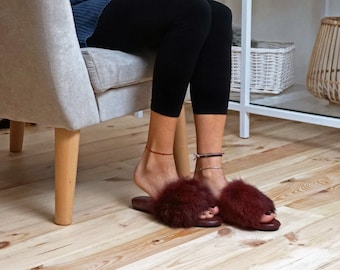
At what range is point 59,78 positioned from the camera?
138 centimetres

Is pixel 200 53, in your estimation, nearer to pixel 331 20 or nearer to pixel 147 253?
pixel 147 253

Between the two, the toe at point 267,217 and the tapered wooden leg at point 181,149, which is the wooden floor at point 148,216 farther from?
the tapered wooden leg at point 181,149

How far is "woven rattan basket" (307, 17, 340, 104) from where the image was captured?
226 centimetres

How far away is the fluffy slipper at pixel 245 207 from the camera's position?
1397 millimetres

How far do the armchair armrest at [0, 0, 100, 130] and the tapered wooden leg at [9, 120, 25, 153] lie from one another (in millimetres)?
647

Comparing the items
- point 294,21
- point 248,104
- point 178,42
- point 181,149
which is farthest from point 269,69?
point 178,42

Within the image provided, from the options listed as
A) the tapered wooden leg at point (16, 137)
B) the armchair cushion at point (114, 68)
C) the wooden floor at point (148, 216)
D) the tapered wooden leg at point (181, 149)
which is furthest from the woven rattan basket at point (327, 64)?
the tapered wooden leg at point (16, 137)

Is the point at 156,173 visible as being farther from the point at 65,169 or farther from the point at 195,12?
the point at 195,12

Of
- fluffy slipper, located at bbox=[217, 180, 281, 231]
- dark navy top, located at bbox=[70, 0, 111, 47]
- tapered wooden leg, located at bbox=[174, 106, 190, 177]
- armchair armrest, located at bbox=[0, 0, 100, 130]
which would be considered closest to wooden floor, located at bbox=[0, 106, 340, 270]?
fluffy slipper, located at bbox=[217, 180, 281, 231]

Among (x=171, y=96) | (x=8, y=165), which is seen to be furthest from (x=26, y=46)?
(x=8, y=165)

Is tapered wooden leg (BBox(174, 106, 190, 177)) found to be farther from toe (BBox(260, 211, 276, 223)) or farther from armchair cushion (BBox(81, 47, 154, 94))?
toe (BBox(260, 211, 276, 223))

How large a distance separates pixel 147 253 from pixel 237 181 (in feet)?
0.95

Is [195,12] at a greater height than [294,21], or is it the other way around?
[195,12]

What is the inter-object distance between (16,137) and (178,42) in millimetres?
888
